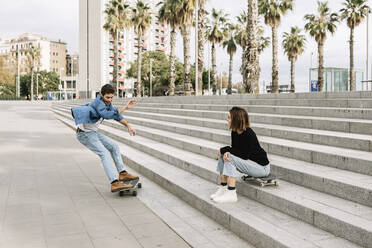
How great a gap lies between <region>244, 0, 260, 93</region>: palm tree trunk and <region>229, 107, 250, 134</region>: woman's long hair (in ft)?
47.5

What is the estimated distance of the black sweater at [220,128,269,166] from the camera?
4609 mm

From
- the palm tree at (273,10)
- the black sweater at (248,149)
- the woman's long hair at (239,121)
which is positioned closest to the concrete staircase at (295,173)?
the black sweater at (248,149)

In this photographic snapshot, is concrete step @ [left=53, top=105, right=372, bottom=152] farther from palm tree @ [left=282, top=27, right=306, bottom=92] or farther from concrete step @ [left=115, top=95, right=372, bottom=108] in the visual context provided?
palm tree @ [left=282, top=27, right=306, bottom=92]

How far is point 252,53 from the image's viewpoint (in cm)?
1847

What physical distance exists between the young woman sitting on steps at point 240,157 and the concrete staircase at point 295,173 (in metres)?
0.23

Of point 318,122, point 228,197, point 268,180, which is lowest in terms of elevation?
point 228,197

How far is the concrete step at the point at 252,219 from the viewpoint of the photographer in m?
3.42

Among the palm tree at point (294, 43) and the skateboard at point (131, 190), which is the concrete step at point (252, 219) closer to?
the skateboard at point (131, 190)

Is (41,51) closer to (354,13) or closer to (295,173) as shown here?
(354,13)

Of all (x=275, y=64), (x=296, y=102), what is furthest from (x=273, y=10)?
(x=296, y=102)

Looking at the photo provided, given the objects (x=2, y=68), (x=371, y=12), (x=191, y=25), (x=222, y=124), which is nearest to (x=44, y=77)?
(x=2, y=68)

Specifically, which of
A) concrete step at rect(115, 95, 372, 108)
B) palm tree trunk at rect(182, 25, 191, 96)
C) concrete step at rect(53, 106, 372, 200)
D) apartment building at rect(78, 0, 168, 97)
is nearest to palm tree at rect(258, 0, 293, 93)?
palm tree trunk at rect(182, 25, 191, 96)

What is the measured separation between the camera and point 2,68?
10319 cm

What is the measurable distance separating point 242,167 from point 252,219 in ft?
2.50
